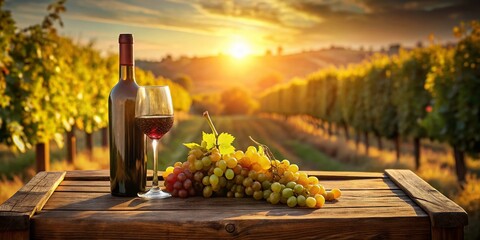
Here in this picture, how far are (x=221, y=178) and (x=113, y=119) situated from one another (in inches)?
23.6

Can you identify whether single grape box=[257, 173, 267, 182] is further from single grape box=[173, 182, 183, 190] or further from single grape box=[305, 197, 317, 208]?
single grape box=[173, 182, 183, 190]

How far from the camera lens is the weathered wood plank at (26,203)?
250cm

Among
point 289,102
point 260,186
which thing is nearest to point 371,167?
point 260,186

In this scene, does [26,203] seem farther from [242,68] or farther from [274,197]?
[242,68]

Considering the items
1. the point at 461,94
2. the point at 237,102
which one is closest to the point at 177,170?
the point at 461,94

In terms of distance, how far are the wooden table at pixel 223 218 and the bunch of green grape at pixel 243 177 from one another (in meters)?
0.06

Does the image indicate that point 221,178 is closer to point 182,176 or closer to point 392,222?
point 182,176

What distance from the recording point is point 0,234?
98.3 inches

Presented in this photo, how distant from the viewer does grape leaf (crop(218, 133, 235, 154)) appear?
290cm

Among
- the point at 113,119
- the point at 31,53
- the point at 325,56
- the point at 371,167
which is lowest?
the point at 371,167

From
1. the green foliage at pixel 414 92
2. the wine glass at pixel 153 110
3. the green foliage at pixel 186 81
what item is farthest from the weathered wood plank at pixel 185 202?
the green foliage at pixel 186 81

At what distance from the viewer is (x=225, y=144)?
2916 mm

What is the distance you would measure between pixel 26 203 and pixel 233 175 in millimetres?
979

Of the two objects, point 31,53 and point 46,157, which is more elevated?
point 31,53
